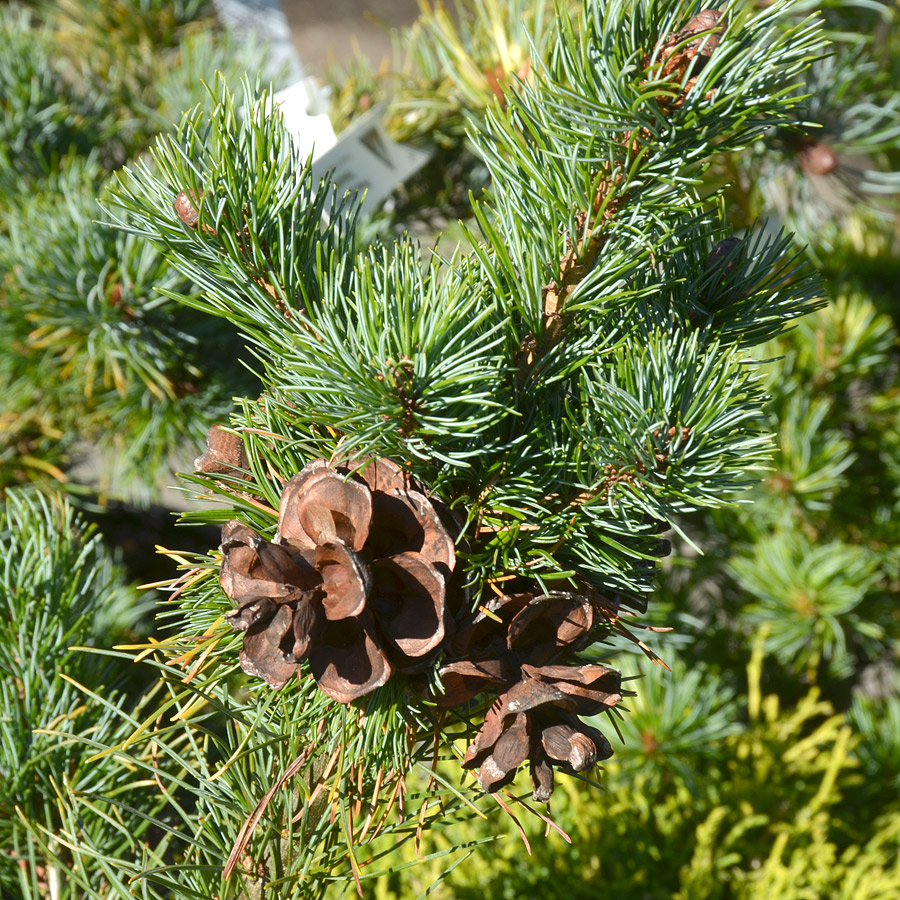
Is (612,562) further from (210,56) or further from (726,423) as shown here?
(210,56)

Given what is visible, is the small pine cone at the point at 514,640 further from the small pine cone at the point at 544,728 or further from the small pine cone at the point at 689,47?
the small pine cone at the point at 689,47

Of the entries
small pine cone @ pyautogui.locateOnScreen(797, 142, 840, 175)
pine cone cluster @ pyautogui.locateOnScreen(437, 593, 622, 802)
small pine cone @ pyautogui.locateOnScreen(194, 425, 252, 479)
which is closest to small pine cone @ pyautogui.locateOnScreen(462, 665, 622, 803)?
pine cone cluster @ pyautogui.locateOnScreen(437, 593, 622, 802)

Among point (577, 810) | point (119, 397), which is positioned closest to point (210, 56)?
point (119, 397)

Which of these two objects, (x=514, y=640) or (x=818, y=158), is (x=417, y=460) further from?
(x=818, y=158)

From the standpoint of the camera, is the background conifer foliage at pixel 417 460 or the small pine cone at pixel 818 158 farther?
the small pine cone at pixel 818 158

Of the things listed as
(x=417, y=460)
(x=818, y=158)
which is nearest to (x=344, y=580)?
(x=417, y=460)

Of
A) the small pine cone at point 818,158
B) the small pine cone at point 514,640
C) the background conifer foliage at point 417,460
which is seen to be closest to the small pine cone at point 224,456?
the background conifer foliage at point 417,460
